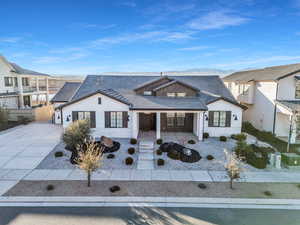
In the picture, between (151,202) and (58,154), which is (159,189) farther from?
(58,154)

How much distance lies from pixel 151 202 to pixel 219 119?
12317 mm

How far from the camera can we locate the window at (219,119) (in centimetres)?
1820

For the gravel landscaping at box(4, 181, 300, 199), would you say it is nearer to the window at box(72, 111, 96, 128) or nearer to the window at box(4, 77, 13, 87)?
the window at box(72, 111, 96, 128)


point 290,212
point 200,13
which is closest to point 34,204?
point 290,212

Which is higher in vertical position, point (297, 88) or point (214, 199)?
point (297, 88)

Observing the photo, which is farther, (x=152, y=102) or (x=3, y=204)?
(x=152, y=102)

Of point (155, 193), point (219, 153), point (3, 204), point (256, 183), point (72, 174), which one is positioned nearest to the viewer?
point (3, 204)

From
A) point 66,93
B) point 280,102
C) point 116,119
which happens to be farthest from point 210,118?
point 66,93

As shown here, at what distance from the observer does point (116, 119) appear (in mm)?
17828

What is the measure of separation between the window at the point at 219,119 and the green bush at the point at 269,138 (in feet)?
13.2

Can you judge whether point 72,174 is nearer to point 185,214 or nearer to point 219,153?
point 185,214

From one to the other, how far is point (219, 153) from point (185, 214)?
7867 millimetres

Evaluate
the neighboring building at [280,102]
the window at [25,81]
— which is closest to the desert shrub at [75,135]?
the neighboring building at [280,102]

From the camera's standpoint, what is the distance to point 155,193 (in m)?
9.24
